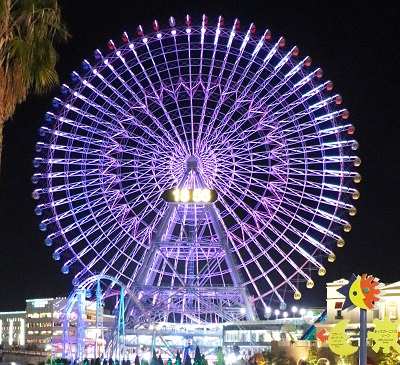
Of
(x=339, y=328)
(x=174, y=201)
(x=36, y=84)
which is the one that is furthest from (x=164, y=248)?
(x=36, y=84)

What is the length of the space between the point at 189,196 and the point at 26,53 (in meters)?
40.7

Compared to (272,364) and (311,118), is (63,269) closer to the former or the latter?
(272,364)

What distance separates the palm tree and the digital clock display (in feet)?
129

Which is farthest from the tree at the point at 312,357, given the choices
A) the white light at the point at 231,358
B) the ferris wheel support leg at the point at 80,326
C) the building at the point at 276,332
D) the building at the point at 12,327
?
the building at the point at 12,327

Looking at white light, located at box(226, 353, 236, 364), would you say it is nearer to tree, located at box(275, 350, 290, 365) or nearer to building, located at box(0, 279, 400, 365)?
building, located at box(0, 279, 400, 365)

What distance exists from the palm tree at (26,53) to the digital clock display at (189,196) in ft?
129

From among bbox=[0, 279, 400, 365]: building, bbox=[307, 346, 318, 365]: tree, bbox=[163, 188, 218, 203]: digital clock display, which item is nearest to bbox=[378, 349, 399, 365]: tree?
bbox=[0, 279, 400, 365]: building

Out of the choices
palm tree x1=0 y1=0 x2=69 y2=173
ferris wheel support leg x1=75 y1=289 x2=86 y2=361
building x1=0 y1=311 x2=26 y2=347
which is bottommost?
building x1=0 y1=311 x2=26 y2=347

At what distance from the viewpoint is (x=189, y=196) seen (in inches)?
2370

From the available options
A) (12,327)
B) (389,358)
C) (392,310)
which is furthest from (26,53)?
(12,327)

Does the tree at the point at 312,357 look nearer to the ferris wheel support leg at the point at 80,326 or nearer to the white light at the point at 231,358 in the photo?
the white light at the point at 231,358

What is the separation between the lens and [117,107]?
56.5 meters

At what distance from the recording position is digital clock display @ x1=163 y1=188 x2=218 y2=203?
59.6 m

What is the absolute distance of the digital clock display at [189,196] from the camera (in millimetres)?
59562
